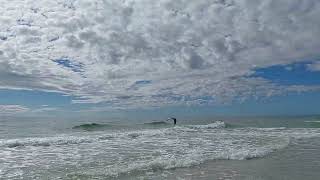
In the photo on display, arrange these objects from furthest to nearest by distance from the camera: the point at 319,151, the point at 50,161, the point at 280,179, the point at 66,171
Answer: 1. the point at 319,151
2. the point at 50,161
3. the point at 66,171
4. the point at 280,179

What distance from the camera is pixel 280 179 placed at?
11703 mm

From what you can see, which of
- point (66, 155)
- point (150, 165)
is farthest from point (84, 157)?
point (150, 165)

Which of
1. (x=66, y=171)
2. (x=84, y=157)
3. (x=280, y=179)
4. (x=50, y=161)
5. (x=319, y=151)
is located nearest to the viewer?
(x=280, y=179)

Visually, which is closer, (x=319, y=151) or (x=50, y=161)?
(x=50, y=161)

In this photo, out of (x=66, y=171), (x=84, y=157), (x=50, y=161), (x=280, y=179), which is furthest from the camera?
(x=84, y=157)

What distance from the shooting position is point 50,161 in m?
15.4

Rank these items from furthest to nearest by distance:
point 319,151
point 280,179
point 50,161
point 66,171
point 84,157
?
point 319,151 < point 84,157 < point 50,161 < point 66,171 < point 280,179

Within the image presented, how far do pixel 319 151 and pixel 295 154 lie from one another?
164 cm

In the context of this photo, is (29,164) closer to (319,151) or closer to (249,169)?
(249,169)

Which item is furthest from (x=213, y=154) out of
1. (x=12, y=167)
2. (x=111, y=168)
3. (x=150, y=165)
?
(x=12, y=167)

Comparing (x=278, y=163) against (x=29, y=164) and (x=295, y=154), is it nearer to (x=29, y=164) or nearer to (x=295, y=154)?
(x=295, y=154)

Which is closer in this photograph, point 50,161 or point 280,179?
point 280,179

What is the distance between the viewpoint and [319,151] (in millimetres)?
18031

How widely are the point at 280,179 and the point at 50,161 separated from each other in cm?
857
